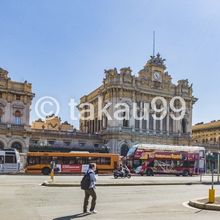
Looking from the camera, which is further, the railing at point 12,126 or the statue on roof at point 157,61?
the statue on roof at point 157,61

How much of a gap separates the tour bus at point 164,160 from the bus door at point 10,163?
531 inches

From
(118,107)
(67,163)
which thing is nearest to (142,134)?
(118,107)

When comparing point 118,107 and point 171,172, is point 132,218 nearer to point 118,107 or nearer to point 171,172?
point 171,172

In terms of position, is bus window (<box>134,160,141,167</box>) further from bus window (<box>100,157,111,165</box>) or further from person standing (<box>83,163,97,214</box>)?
person standing (<box>83,163,97,214</box>)

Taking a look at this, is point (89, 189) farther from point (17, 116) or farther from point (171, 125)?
point (171, 125)

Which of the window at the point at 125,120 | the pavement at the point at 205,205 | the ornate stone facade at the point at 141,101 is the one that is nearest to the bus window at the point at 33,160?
the ornate stone facade at the point at 141,101

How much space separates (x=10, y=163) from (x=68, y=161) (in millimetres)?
6679

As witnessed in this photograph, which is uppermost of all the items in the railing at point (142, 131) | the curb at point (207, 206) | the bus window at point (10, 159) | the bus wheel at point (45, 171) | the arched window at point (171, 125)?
the arched window at point (171, 125)

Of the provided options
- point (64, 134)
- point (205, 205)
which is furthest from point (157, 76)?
point (205, 205)

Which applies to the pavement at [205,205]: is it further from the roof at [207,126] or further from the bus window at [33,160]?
the roof at [207,126]

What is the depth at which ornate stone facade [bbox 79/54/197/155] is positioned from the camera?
69.7m

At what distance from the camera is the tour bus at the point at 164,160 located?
50281 mm

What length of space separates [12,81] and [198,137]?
56371mm

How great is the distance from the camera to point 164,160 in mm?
51500
